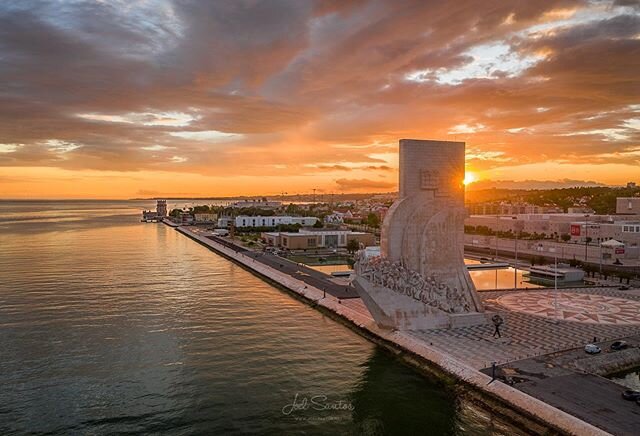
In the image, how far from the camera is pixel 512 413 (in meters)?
16.6

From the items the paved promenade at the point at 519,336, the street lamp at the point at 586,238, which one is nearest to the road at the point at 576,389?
the paved promenade at the point at 519,336

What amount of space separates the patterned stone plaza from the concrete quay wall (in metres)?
0.71

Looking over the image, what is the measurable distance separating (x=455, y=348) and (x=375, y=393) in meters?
4.91

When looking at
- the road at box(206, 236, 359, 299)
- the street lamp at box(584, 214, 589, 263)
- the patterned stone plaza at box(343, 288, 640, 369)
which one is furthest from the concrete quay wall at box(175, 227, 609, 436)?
the street lamp at box(584, 214, 589, 263)

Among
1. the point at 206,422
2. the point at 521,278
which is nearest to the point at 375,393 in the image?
the point at 206,422

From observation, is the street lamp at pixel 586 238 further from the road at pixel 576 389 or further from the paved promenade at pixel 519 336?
the road at pixel 576 389

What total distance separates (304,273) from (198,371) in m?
24.1

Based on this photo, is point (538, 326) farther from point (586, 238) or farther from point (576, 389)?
point (586, 238)

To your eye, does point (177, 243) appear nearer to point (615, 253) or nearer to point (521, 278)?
point (521, 278)

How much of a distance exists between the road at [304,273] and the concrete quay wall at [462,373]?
4.86 ft

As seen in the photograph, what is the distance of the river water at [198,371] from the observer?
649 inches

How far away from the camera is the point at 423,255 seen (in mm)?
27000
